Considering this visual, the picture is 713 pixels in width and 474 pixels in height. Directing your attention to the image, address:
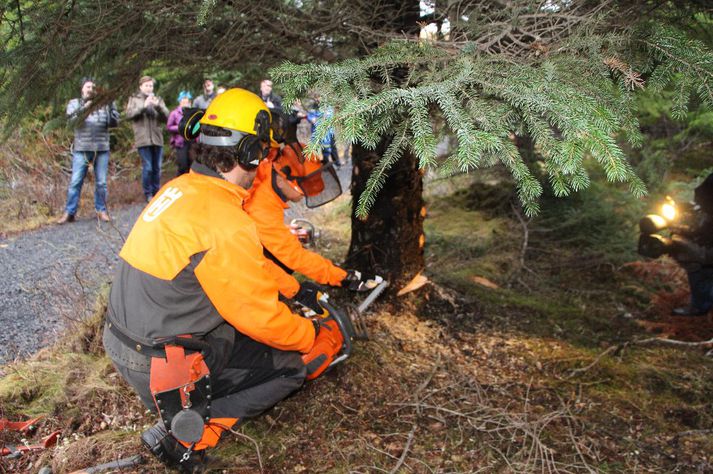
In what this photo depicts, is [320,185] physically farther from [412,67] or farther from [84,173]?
[84,173]

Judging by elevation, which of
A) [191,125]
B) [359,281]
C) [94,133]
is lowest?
[359,281]

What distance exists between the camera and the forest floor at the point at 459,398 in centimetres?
279

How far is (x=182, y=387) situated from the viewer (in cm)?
254

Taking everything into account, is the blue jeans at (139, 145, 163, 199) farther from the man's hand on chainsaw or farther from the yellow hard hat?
the yellow hard hat

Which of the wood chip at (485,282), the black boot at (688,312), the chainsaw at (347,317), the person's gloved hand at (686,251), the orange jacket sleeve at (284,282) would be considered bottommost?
the wood chip at (485,282)

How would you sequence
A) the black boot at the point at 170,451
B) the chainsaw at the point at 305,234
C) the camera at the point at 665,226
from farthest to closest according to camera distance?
the chainsaw at the point at 305,234
the camera at the point at 665,226
the black boot at the point at 170,451

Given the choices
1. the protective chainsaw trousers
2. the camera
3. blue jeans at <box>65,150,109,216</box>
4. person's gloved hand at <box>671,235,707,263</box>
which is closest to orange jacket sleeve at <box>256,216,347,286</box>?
the protective chainsaw trousers

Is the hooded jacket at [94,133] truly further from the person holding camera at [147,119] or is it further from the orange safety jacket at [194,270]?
the orange safety jacket at [194,270]

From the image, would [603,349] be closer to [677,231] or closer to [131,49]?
[677,231]

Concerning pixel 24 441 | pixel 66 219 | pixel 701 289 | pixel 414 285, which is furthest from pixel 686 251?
pixel 66 219

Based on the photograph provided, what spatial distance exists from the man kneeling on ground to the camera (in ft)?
11.8

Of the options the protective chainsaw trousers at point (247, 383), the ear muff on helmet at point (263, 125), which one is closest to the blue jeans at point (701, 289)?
the protective chainsaw trousers at point (247, 383)

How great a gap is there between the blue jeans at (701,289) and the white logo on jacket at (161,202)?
4541mm

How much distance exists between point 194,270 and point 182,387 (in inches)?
24.4
